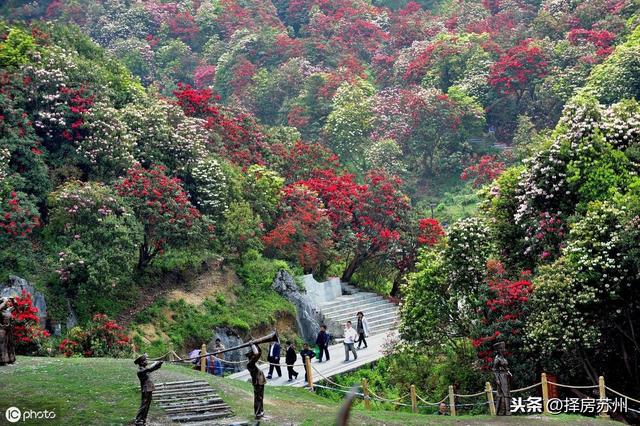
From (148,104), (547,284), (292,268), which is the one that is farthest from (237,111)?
(547,284)

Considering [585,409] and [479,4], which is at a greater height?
[479,4]

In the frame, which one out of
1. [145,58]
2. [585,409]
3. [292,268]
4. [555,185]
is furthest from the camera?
[145,58]

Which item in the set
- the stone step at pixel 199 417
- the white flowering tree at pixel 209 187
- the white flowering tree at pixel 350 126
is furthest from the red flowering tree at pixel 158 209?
the white flowering tree at pixel 350 126

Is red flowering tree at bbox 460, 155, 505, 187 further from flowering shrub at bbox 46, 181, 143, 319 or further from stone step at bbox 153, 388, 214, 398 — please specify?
stone step at bbox 153, 388, 214, 398

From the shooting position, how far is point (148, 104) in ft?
112

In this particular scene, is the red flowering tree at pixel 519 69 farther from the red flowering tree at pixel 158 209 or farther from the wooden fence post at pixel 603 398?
the wooden fence post at pixel 603 398

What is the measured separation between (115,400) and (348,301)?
749 inches

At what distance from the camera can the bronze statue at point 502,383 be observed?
17280mm

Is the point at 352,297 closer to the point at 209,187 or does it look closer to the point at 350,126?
the point at 209,187

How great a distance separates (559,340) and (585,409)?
172 cm

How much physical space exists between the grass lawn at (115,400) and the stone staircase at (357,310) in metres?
12.9

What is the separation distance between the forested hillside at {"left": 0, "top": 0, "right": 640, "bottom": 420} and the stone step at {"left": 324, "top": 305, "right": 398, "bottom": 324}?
2.00m

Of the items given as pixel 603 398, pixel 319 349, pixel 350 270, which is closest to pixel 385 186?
pixel 350 270

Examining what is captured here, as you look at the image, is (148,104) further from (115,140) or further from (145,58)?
(145,58)
